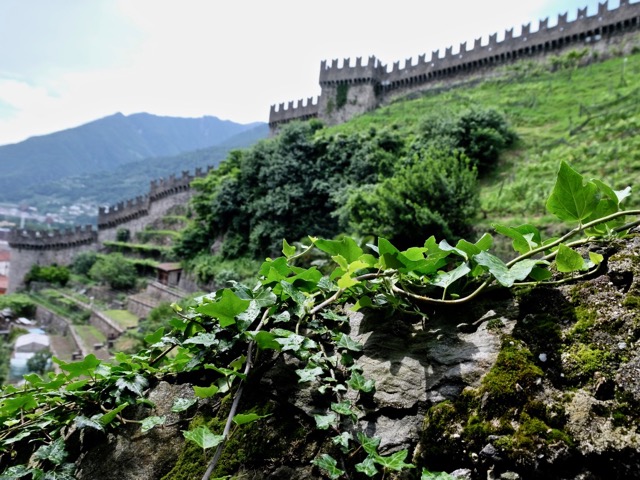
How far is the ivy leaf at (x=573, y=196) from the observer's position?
1.20m

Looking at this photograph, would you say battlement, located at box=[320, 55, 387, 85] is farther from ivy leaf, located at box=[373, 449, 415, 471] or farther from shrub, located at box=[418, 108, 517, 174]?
ivy leaf, located at box=[373, 449, 415, 471]

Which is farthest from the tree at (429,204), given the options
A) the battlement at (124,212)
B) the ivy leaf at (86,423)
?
the battlement at (124,212)

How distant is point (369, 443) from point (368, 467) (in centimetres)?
6

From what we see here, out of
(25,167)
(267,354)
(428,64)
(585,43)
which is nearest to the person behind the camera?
(267,354)

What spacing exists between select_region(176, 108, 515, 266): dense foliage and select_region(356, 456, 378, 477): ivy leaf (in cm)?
1006

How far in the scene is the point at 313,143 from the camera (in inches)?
955

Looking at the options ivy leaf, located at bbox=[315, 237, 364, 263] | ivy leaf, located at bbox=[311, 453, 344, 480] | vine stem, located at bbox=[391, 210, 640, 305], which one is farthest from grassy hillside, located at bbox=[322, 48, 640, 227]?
ivy leaf, located at bbox=[311, 453, 344, 480]

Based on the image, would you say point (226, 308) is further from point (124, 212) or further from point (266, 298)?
point (124, 212)

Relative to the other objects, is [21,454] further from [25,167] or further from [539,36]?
[25,167]

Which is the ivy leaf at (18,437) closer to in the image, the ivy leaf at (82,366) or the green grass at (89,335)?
the ivy leaf at (82,366)

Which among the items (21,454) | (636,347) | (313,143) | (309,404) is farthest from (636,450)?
(313,143)

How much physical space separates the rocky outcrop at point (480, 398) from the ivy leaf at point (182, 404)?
46mm

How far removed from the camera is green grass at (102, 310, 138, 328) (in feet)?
80.1

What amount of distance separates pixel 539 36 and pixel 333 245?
36251 mm
